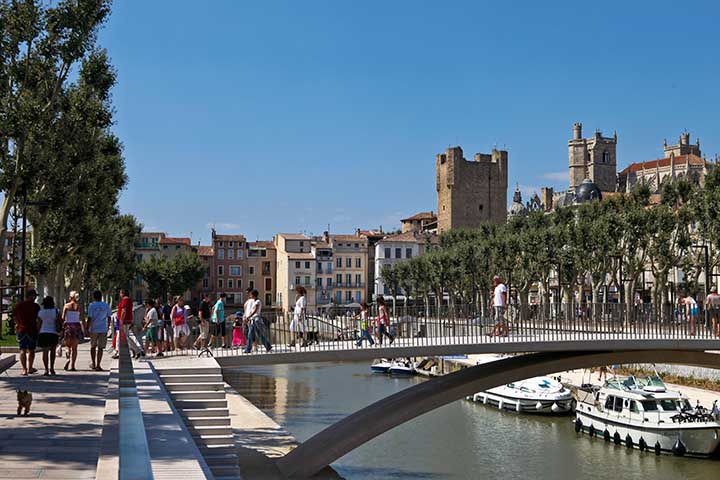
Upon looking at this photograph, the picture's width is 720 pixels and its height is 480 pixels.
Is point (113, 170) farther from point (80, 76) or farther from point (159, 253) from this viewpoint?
point (159, 253)

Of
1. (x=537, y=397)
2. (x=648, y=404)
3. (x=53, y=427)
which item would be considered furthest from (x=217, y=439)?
(x=537, y=397)

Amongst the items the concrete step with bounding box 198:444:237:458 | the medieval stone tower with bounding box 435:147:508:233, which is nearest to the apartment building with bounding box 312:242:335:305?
the medieval stone tower with bounding box 435:147:508:233

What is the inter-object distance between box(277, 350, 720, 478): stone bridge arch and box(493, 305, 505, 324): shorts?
282 cm

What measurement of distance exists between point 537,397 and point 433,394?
67.3 ft

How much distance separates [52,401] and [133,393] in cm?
404

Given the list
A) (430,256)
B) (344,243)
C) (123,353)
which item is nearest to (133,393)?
(123,353)

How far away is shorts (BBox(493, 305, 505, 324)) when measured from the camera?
76.7 feet

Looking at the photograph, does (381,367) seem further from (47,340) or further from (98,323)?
(47,340)

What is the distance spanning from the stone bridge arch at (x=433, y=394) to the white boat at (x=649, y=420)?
A: 325 inches

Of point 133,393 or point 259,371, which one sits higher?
point 133,393

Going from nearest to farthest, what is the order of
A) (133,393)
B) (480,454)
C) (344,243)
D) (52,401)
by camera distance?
(133,393) < (52,401) < (480,454) < (344,243)

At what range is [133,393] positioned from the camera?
11.0 m

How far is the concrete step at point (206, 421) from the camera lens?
1884 centimetres

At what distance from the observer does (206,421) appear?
→ 750 inches
